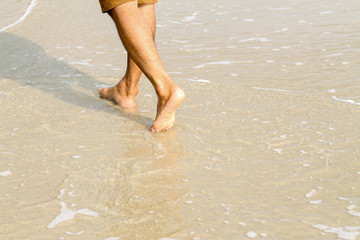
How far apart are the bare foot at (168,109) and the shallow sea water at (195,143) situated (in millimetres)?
67

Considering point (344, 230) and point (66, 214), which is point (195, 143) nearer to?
point (66, 214)

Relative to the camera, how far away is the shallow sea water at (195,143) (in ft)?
6.27

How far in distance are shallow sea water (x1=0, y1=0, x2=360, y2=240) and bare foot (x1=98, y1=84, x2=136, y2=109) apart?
0.17 ft

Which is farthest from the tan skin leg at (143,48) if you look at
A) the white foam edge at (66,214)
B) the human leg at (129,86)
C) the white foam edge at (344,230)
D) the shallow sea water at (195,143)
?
the white foam edge at (344,230)

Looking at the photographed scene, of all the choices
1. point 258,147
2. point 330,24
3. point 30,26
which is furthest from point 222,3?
point 258,147

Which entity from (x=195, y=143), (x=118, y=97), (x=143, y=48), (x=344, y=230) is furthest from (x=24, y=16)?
(x=344, y=230)

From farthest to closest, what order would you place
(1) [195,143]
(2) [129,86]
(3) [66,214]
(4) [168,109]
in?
(2) [129,86]
(4) [168,109]
(1) [195,143]
(3) [66,214]

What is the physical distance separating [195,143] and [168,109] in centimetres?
25

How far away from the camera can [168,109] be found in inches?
109

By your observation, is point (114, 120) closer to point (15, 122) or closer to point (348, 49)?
point (15, 122)

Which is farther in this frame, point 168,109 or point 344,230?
point 168,109

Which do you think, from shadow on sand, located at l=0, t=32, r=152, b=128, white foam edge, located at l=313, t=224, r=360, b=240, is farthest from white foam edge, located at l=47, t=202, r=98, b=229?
shadow on sand, located at l=0, t=32, r=152, b=128

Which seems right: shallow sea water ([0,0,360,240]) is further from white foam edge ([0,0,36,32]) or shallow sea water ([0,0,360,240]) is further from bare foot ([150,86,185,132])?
white foam edge ([0,0,36,32])

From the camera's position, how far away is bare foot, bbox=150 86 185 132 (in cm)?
273
